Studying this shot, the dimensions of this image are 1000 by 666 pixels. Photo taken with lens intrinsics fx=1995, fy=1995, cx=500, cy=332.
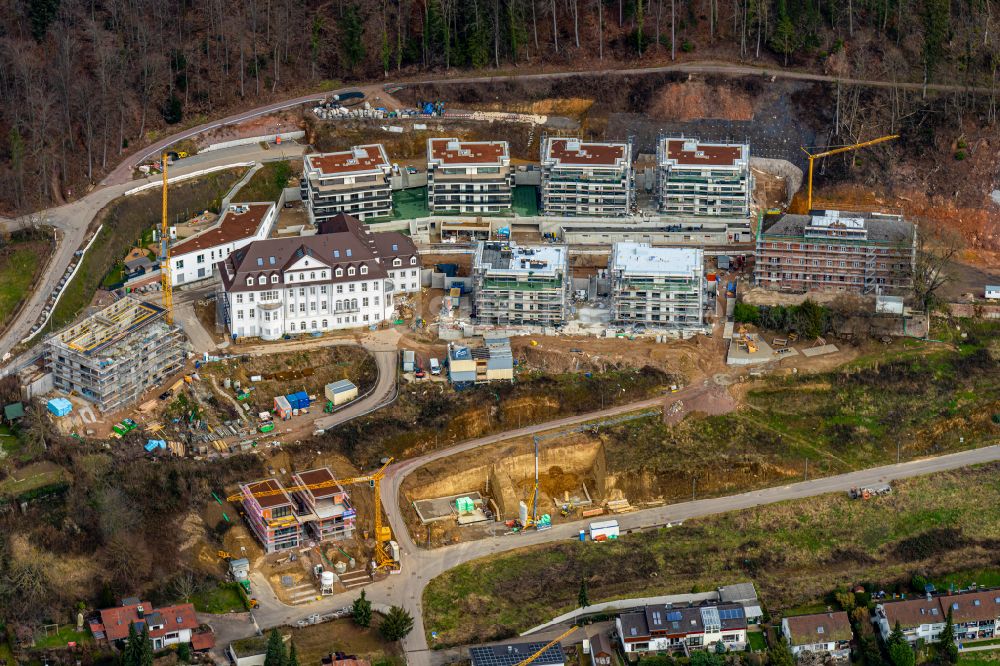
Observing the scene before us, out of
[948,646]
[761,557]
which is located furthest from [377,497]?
[948,646]

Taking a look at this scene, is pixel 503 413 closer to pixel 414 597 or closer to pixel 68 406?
pixel 414 597

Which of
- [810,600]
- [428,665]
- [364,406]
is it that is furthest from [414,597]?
[810,600]

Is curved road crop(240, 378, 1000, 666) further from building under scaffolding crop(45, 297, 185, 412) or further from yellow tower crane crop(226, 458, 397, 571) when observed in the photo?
building under scaffolding crop(45, 297, 185, 412)

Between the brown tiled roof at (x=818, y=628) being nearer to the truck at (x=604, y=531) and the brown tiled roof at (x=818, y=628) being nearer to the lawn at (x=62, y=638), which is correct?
the truck at (x=604, y=531)

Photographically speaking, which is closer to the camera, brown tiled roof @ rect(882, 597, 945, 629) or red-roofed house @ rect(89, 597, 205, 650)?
red-roofed house @ rect(89, 597, 205, 650)

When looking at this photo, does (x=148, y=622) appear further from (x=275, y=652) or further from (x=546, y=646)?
(x=546, y=646)

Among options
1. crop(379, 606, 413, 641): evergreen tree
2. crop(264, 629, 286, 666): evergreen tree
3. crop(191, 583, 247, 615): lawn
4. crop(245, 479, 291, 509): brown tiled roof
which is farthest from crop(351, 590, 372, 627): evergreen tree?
crop(245, 479, 291, 509): brown tiled roof
